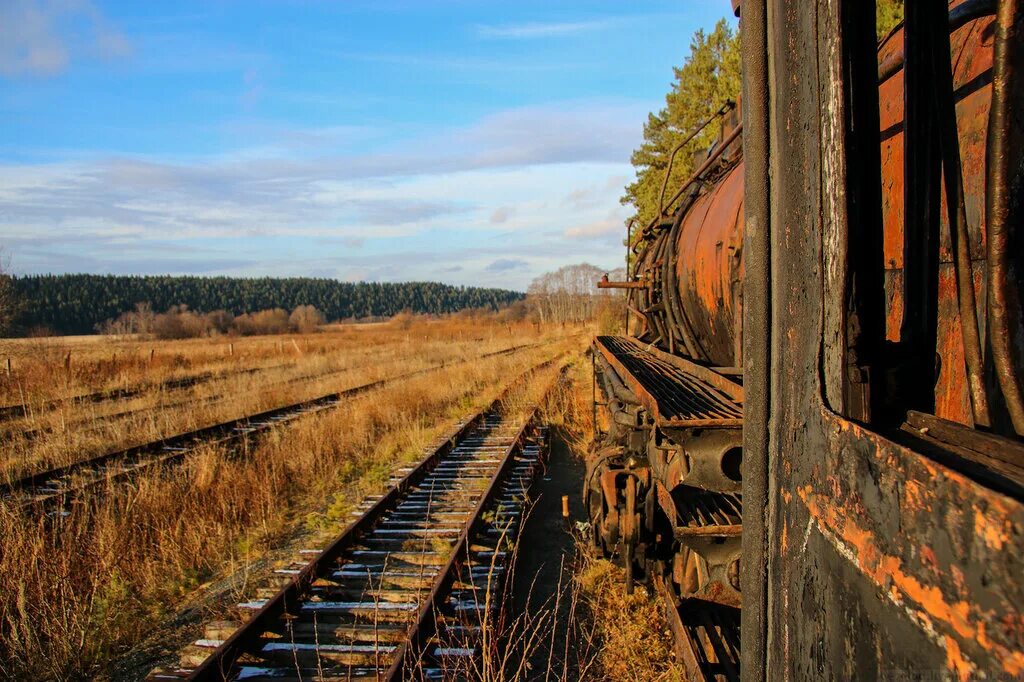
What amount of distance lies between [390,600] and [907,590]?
4.52 metres

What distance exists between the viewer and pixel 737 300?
11.3ft

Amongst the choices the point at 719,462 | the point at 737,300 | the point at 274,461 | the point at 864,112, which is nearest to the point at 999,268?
the point at 864,112

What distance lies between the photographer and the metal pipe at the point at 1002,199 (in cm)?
96

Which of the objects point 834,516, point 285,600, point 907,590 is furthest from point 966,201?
point 285,600

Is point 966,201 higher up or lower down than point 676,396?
higher up

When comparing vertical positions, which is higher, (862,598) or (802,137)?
(802,137)

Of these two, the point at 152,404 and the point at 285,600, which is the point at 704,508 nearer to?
the point at 285,600

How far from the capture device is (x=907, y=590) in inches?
34.2

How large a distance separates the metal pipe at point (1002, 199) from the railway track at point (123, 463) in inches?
300

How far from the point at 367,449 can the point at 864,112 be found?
382 inches

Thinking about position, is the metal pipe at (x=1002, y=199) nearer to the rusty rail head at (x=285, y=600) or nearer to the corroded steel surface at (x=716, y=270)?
the corroded steel surface at (x=716, y=270)

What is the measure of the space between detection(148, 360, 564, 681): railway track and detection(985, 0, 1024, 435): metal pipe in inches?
123

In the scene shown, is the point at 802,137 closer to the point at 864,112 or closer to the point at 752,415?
the point at 864,112

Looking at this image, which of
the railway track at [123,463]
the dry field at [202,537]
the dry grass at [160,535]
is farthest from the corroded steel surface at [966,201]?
the railway track at [123,463]
